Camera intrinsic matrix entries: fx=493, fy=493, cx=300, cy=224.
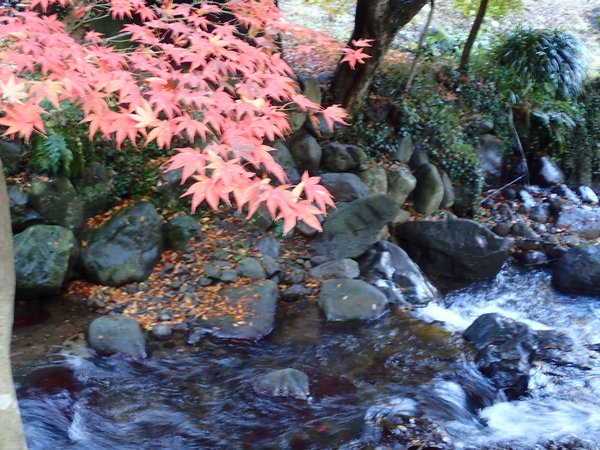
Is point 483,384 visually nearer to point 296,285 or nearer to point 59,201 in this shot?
point 296,285

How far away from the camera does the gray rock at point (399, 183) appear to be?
816 centimetres

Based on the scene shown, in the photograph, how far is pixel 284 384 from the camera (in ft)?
14.3

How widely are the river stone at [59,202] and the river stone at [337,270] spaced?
2976 millimetres

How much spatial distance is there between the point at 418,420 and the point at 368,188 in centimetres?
438

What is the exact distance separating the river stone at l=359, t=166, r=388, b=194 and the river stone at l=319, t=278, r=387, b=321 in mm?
2269

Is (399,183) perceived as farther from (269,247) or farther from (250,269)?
(250,269)

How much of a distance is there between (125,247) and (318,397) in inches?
115

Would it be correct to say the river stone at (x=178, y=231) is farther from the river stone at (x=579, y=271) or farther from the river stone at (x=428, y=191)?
the river stone at (x=579, y=271)

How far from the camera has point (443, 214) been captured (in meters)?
8.43

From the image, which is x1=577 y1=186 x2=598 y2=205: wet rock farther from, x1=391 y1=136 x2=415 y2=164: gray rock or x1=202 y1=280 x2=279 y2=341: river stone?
x1=202 y1=280 x2=279 y2=341: river stone

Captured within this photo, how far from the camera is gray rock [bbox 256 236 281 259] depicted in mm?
6523

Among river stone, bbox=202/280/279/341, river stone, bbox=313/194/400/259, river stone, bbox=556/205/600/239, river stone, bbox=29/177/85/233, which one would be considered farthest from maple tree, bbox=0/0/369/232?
river stone, bbox=556/205/600/239

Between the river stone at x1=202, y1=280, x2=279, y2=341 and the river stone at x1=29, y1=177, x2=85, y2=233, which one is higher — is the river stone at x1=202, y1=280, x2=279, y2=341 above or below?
below

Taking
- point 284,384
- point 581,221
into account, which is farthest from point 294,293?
point 581,221
